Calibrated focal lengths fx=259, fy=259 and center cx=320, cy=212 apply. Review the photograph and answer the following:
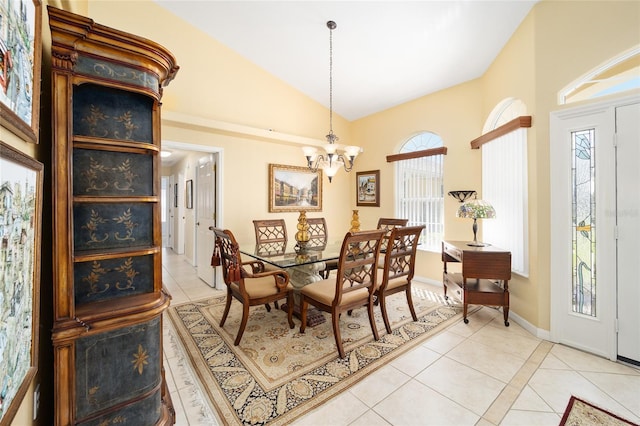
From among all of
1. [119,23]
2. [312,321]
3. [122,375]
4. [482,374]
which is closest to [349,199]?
[312,321]

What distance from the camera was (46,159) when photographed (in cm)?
121

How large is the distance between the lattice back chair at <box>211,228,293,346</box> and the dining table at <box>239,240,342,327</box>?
178 mm

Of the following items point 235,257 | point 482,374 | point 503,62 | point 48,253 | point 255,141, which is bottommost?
point 482,374

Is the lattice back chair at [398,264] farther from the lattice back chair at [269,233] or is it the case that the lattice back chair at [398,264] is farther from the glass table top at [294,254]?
the lattice back chair at [269,233]

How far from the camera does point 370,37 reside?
3148mm

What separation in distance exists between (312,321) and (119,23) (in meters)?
4.09

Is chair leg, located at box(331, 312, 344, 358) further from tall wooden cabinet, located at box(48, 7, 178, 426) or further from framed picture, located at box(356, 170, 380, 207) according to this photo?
framed picture, located at box(356, 170, 380, 207)

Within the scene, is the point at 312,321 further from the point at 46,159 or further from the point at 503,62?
the point at 503,62

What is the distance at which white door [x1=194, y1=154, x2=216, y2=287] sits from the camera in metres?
4.10

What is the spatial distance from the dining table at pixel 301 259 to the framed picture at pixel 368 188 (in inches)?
75.6

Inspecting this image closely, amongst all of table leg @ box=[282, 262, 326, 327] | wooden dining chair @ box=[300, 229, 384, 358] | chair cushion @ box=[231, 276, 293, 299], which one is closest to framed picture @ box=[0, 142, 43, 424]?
chair cushion @ box=[231, 276, 293, 299]

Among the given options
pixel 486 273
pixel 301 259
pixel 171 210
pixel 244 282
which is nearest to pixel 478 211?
pixel 486 273

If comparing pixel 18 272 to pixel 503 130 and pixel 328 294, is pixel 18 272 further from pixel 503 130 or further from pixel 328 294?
pixel 503 130

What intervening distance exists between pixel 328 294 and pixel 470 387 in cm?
124
